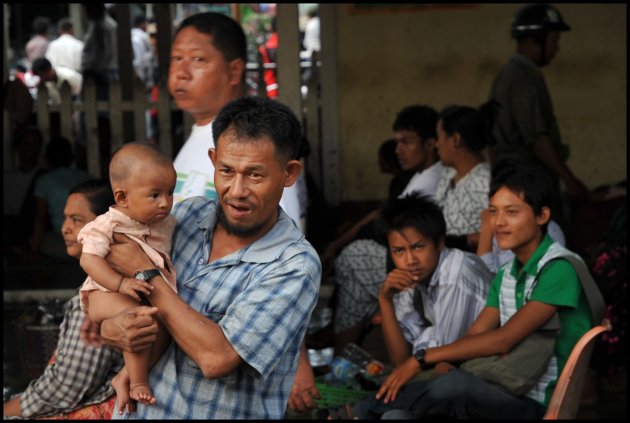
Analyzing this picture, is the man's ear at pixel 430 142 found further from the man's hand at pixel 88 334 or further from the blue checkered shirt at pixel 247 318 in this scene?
the blue checkered shirt at pixel 247 318

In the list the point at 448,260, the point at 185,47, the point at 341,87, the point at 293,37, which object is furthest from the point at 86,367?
the point at 341,87

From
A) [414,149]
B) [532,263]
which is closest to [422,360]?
[532,263]

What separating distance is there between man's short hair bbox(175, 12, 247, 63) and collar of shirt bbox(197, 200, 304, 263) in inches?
40.9

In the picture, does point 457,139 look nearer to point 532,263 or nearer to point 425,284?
point 425,284

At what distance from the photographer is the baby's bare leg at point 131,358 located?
8.51 feet

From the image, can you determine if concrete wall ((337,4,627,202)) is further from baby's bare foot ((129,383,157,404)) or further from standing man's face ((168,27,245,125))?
baby's bare foot ((129,383,157,404))

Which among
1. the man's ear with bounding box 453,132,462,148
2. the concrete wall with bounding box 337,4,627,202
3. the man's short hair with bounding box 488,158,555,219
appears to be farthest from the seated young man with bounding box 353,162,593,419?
the concrete wall with bounding box 337,4,627,202

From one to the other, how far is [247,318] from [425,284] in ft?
7.32

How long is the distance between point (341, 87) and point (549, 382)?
5035 millimetres

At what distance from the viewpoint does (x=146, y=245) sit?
2.69 m

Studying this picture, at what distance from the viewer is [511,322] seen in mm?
4062

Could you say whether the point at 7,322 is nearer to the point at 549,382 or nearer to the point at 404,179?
the point at 404,179

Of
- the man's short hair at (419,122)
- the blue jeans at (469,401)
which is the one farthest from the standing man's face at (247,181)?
the man's short hair at (419,122)

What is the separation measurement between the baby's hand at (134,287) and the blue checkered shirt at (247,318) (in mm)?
141
